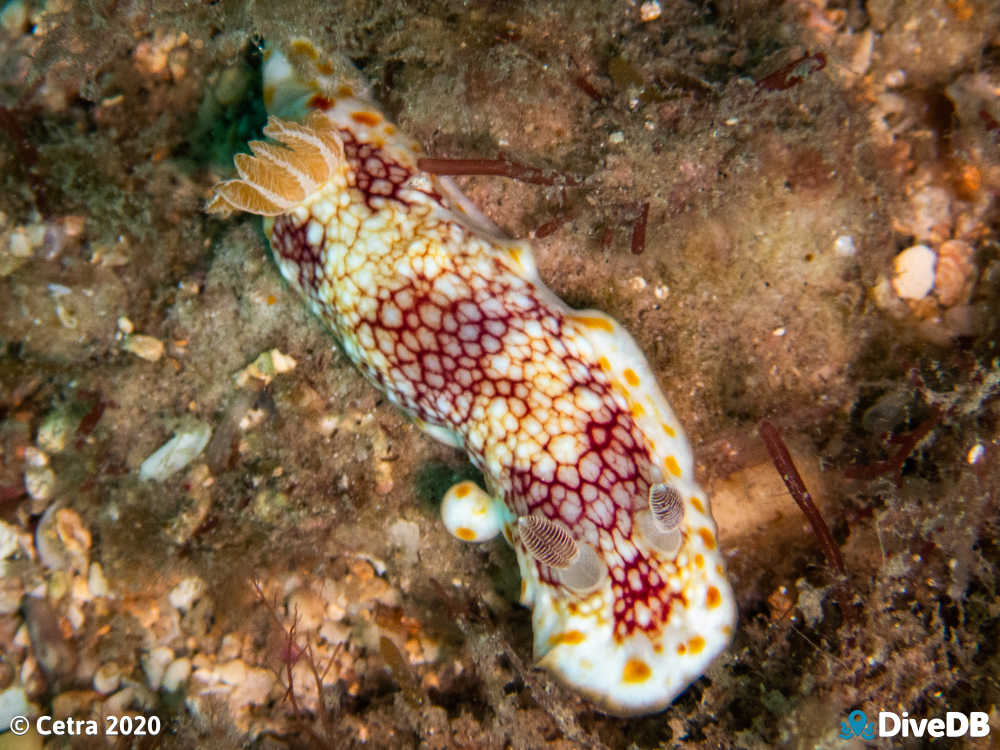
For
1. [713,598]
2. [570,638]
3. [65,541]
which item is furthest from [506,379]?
[65,541]

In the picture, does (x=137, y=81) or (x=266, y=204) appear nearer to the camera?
(x=266, y=204)

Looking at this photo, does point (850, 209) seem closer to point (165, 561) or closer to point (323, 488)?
point (323, 488)

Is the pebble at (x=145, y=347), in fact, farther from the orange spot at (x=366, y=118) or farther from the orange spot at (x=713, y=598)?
the orange spot at (x=713, y=598)

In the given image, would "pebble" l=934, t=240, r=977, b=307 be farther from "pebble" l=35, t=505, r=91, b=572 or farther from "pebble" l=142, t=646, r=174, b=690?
"pebble" l=35, t=505, r=91, b=572

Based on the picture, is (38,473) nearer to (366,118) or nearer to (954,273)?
(366,118)

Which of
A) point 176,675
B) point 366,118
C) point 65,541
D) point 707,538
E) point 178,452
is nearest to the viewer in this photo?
point 707,538

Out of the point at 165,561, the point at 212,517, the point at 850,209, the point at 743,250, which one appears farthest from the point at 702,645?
the point at 165,561

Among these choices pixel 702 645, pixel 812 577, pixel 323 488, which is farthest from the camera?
pixel 323 488
